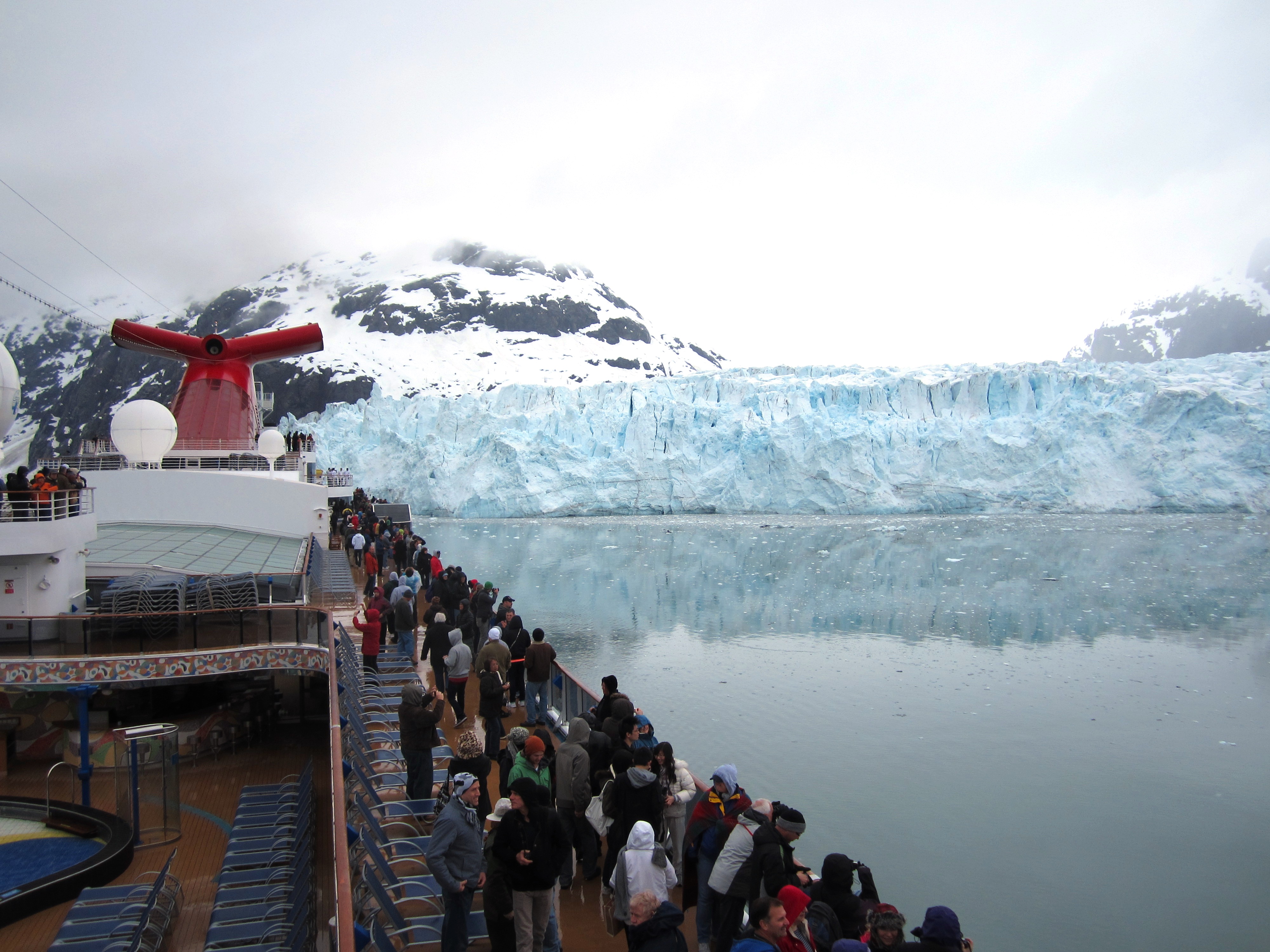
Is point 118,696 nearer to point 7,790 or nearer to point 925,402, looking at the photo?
point 7,790

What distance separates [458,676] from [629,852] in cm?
316

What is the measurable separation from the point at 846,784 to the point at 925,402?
28913mm

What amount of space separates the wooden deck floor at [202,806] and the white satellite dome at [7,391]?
2805 millimetres

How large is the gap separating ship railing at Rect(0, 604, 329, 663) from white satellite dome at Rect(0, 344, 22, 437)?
1.74 m

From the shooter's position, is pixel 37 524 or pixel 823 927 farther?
pixel 37 524

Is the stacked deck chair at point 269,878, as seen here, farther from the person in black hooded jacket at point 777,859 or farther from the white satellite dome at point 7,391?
the white satellite dome at point 7,391

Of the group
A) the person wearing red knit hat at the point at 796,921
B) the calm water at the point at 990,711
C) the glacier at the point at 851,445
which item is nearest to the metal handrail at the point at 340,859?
the person wearing red knit hat at the point at 796,921

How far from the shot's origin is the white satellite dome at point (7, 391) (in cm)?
677

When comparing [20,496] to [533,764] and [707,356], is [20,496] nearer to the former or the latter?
[533,764]

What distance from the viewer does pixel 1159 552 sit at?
21.2 m

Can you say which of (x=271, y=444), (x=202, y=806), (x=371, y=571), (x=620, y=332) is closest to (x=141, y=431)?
(x=371, y=571)

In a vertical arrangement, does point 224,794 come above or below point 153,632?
below

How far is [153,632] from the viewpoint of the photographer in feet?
20.1

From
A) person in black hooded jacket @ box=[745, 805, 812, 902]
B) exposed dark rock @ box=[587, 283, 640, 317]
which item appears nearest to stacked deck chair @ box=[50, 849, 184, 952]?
person in black hooded jacket @ box=[745, 805, 812, 902]
